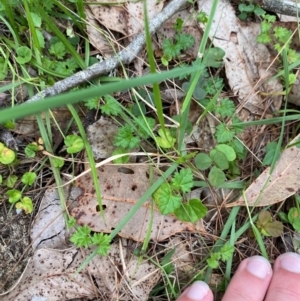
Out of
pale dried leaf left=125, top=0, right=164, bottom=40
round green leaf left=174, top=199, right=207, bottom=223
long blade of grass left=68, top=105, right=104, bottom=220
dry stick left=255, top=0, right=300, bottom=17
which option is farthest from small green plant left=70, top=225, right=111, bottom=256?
dry stick left=255, top=0, right=300, bottom=17

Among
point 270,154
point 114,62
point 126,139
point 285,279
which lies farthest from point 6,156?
point 285,279

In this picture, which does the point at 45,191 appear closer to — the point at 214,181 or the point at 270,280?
the point at 214,181

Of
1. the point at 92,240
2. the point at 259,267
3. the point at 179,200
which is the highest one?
the point at 179,200

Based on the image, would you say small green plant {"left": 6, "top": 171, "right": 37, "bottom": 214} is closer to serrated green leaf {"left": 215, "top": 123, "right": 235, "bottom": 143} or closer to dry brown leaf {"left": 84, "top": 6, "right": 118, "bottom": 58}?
dry brown leaf {"left": 84, "top": 6, "right": 118, "bottom": 58}

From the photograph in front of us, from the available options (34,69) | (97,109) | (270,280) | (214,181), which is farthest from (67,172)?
(270,280)

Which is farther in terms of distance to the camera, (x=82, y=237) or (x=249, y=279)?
(x=249, y=279)

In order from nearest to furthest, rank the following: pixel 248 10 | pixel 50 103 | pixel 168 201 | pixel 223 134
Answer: pixel 50 103 → pixel 168 201 → pixel 223 134 → pixel 248 10

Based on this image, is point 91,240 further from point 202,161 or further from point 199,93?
point 199,93

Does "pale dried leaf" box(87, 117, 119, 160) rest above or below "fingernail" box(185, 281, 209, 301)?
above
